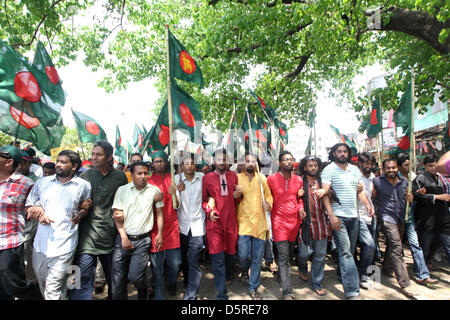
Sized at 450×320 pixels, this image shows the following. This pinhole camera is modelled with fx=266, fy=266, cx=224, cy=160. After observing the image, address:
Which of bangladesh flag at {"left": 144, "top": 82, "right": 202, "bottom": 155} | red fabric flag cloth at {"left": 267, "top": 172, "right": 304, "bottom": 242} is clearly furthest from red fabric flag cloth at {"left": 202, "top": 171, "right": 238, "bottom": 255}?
bangladesh flag at {"left": 144, "top": 82, "right": 202, "bottom": 155}

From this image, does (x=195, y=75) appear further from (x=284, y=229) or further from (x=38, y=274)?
(x=38, y=274)

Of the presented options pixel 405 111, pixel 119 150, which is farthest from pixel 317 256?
pixel 119 150

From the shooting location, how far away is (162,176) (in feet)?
12.5

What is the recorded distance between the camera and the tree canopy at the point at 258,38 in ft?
19.0

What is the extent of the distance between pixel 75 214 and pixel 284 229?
2.54m

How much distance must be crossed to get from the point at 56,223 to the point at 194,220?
5.10 ft

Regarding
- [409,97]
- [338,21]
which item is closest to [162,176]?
[409,97]

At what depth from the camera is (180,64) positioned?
3.79 meters

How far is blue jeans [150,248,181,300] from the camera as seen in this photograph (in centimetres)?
326

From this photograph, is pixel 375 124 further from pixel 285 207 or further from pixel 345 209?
pixel 285 207

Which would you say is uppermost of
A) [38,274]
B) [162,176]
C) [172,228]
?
[162,176]

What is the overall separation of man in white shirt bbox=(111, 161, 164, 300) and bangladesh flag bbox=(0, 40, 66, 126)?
159 cm

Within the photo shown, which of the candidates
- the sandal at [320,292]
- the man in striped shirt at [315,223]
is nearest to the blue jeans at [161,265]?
the man in striped shirt at [315,223]

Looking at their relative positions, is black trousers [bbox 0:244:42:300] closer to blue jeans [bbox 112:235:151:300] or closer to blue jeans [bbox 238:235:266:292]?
blue jeans [bbox 112:235:151:300]
